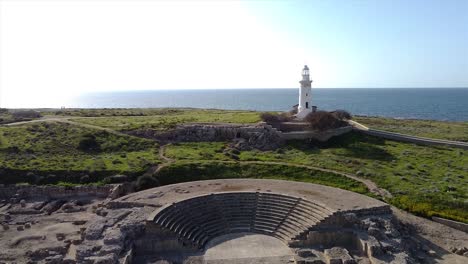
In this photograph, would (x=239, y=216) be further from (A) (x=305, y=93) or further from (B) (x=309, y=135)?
(A) (x=305, y=93)

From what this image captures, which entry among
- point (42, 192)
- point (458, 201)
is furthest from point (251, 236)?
point (42, 192)

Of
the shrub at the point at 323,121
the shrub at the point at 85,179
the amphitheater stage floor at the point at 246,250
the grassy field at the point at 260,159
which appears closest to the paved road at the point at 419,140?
the grassy field at the point at 260,159

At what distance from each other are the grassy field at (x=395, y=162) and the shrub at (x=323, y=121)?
2.31 m

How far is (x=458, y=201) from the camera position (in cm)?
3238

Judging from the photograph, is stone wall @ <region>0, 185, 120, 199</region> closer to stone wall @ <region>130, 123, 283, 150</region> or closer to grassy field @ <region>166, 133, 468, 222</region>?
grassy field @ <region>166, 133, 468, 222</region>

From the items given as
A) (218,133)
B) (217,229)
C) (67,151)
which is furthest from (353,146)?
(67,151)

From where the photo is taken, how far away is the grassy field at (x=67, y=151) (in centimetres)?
4297

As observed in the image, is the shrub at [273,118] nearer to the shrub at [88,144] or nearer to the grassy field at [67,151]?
the grassy field at [67,151]

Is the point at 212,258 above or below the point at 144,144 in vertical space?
below

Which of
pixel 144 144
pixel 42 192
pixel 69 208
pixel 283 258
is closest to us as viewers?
pixel 283 258

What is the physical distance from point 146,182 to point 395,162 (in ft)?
91.5

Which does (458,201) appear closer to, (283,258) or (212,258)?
(283,258)

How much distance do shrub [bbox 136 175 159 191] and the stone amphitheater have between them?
3867 millimetres

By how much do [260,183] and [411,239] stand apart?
13930mm
